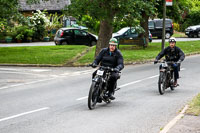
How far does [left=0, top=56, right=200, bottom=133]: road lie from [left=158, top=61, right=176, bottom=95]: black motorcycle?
0.78 ft

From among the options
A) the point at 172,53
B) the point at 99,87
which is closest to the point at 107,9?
the point at 172,53

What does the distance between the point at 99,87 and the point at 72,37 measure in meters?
24.8

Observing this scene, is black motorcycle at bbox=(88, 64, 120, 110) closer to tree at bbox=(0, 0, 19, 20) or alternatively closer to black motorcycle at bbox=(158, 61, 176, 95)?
black motorcycle at bbox=(158, 61, 176, 95)

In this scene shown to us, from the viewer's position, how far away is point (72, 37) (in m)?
35.2

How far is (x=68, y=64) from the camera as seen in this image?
22031 mm

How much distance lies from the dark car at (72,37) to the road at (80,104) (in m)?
15.5

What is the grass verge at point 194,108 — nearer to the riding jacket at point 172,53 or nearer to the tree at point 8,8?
the riding jacket at point 172,53

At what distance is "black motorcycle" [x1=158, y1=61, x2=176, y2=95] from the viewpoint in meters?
13.0

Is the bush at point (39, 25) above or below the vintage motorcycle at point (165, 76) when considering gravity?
above

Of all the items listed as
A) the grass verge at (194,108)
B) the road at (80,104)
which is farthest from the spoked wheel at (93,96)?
the grass verge at (194,108)

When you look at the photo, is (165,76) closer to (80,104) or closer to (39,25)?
(80,104)

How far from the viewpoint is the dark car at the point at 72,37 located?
34.6 meters

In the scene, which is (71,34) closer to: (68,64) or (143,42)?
(143,42)

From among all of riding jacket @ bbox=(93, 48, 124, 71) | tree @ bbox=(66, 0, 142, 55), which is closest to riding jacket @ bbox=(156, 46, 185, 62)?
riding jacket @ bbox=(93, 48, 124, 71)
